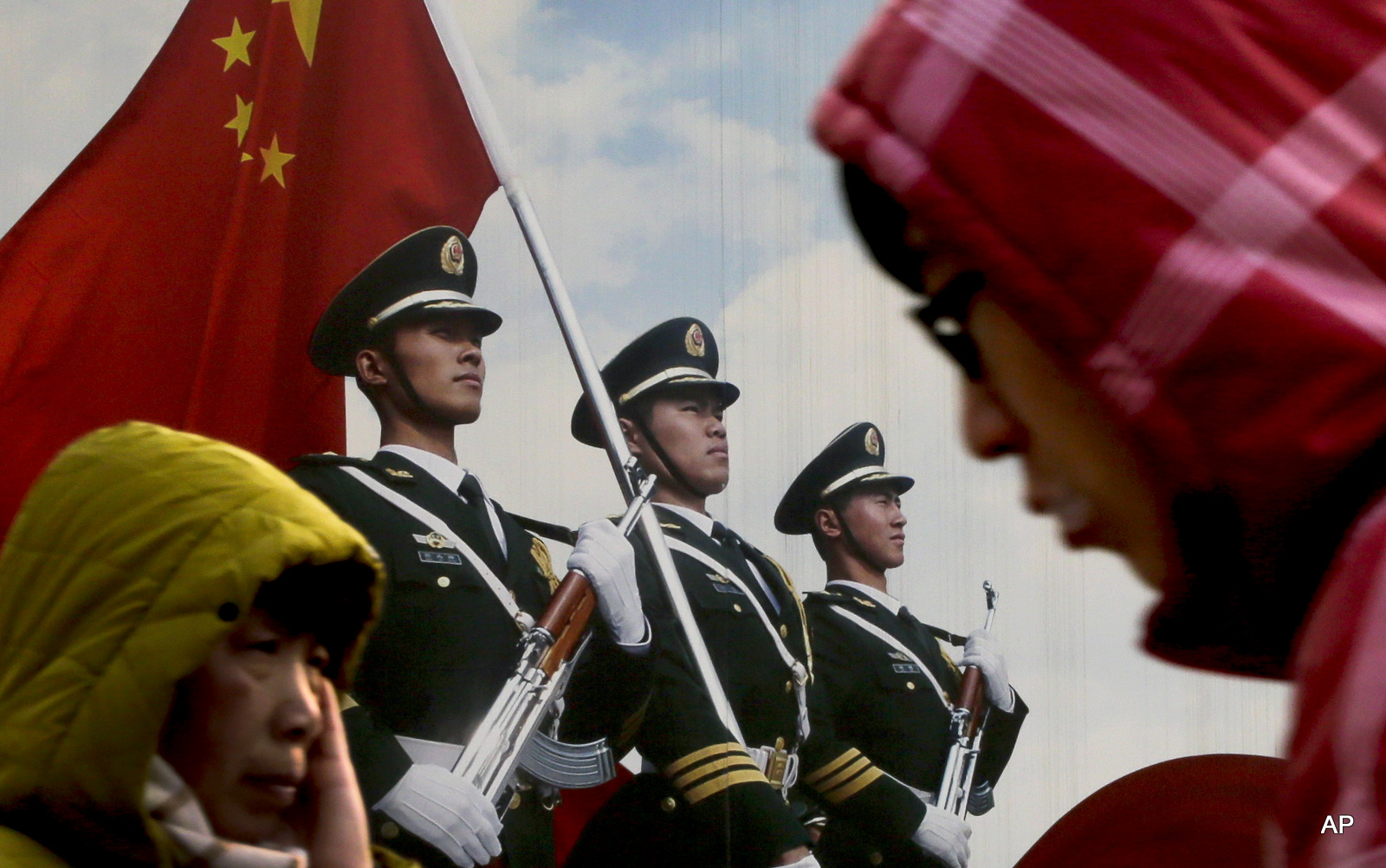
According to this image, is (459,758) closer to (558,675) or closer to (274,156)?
(558,675)

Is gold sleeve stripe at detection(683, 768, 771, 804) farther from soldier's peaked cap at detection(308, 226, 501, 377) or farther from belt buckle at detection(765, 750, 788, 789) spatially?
soldier's peaked cap at detection(308, 226, 501, 377)

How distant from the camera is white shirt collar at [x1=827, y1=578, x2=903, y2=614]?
12.4ft

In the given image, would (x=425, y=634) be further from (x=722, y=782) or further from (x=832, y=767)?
(x=832, y=767)

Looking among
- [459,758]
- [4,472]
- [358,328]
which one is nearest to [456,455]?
[358,328]

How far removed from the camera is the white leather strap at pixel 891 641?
146 inches

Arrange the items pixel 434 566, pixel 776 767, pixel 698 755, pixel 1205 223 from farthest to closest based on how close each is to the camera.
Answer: pixel 776 767 → pixel 698 755 → pixel 434 566 → pixel 1205 223

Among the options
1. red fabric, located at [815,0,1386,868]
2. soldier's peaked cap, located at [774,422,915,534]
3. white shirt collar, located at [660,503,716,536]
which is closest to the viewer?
red fabric, located at [815,0,1386,868]

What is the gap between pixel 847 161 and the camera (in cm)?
58

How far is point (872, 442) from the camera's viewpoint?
386cm

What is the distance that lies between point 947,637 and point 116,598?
9.30 ft

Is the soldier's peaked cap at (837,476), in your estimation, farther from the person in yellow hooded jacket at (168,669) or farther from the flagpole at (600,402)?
the person in yellow hooded jacket at (168,669)

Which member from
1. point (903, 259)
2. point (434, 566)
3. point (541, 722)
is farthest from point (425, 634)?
point (903, 259)

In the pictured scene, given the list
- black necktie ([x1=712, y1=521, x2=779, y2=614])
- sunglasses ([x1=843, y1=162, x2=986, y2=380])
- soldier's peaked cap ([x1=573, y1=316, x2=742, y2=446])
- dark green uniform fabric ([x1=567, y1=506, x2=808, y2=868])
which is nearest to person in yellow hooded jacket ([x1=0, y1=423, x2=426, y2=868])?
sunglasses ([x1=843, y1=162, x2=986, y2=380])

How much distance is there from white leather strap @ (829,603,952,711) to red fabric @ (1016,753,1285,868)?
1061 millimetres
